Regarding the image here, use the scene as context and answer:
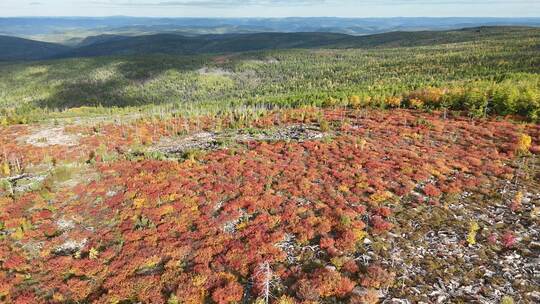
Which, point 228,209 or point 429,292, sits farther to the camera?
point 228,209

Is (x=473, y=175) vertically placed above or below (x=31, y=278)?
above

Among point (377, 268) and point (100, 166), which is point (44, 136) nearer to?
point (100, 166)

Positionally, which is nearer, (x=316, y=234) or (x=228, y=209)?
(x=316, y=234)

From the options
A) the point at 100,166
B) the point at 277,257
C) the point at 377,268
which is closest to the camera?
the point at 377,268

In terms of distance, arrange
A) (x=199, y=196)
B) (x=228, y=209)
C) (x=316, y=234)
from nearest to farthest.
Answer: (x=316, y=234) < (x=228, y=209) < (x=199, y=196)

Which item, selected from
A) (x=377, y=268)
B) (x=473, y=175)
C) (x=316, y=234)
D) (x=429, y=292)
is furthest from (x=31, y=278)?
(x=473, y=175)

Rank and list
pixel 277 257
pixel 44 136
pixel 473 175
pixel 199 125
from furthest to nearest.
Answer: pixel 199 125 → pixel 44 136 → pixel 473 175 → pixel 277 257

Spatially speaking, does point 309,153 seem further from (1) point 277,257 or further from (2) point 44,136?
(2) point 44,136

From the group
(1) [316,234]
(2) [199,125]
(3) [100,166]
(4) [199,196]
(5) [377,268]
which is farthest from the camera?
(2) [199,125]

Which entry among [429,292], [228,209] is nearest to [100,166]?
[228,209]
